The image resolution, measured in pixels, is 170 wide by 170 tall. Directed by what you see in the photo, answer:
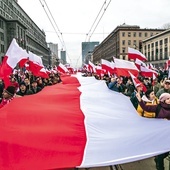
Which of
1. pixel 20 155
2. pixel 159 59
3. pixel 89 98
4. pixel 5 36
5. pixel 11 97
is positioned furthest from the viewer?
pixel 159 59

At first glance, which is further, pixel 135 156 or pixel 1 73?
pixel 1 73

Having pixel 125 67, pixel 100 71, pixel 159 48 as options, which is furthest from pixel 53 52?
pixel 125 67

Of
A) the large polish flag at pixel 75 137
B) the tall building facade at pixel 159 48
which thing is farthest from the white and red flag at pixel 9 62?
the tall building facade at pixel 159 48

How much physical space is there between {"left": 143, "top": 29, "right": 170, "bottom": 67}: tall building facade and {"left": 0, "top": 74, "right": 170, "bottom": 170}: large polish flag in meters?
65.9

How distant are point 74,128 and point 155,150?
3.77 ft

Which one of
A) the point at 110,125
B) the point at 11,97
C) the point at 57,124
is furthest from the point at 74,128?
the point at 11,97

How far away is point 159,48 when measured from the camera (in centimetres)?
7888

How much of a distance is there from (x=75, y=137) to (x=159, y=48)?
7893cm

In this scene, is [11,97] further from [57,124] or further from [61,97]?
Answer: [57,124]

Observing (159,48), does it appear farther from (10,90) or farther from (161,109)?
(161,109)

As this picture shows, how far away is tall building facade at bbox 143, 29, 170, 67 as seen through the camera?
7226 cm

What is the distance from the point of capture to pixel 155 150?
3.56m

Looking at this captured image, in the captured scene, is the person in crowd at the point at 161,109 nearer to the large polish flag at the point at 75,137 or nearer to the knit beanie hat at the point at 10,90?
the large polish flag at the point at 75,137

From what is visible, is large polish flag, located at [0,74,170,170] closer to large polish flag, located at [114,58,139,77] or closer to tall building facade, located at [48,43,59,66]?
large polish flag, located at [114,58,139,77]
